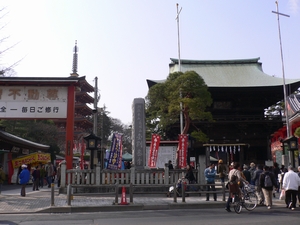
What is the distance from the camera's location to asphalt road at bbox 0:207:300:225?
9.37 meters

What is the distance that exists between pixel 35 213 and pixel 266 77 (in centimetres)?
3066

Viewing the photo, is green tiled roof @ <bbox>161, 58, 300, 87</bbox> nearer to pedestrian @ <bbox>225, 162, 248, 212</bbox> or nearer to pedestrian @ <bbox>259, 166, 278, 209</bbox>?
pedestrian @ <bbox>259, 166, 278, 209</bbox>

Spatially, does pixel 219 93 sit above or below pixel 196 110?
above

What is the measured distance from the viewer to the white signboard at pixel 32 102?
19.8 metres

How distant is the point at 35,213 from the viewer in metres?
11.7

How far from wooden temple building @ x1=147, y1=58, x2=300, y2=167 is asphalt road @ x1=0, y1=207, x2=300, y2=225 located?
21.3m

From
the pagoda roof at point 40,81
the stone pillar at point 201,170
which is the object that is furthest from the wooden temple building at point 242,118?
the pagoda roof at point 40,81

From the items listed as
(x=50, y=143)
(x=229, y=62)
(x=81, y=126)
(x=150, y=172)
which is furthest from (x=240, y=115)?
(x=81, y=126)

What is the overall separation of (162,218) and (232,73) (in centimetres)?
3074

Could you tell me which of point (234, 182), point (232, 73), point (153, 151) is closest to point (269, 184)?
point (234, 182)

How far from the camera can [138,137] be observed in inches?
734

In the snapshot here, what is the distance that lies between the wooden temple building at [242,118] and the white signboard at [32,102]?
16.1m

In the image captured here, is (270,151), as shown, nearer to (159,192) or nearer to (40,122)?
(159,192)

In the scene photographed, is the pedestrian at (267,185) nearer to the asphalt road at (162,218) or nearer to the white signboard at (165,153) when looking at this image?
the asphalt road at (162,218)
